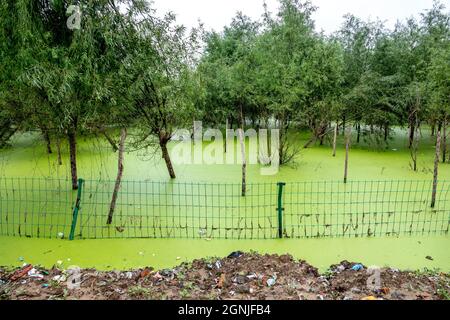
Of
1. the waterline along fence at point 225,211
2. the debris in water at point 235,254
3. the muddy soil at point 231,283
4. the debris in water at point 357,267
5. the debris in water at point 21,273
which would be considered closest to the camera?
the muddy soil at point 231,283

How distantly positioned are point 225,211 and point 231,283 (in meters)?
2.18

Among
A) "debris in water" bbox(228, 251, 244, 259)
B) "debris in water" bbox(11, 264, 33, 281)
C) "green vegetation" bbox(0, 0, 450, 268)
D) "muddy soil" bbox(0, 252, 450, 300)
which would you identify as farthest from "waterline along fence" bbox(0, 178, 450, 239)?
"muddy soil" bbox(0, 252, 450, 300)

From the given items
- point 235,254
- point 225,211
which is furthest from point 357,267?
point 225,211

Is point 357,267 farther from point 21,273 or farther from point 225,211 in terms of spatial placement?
point 21,273

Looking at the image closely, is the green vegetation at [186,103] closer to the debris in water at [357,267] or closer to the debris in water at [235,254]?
the debris in water at [235,254]

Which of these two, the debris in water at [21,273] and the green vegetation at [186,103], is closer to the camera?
the debris in water at [21,273]

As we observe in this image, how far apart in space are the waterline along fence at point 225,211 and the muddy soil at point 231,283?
1.02 meters

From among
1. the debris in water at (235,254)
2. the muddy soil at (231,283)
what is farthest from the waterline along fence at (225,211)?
the muddy soil at (231,283)

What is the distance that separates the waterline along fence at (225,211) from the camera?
4570 mm

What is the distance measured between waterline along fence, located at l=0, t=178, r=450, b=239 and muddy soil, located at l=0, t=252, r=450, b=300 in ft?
3.33

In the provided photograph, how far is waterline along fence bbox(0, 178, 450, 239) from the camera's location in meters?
4.57

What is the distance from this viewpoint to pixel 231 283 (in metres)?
3.14

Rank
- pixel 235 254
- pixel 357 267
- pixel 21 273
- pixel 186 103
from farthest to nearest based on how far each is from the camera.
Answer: pixel 186 103 < pixel 235 254 < pixel 357 267 < pixel 21 273
